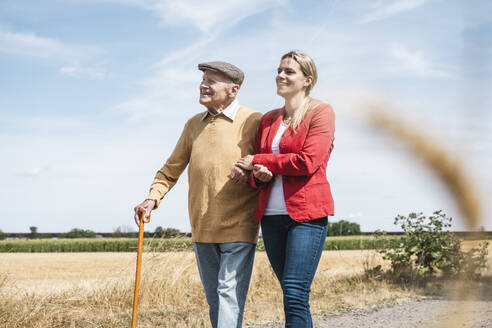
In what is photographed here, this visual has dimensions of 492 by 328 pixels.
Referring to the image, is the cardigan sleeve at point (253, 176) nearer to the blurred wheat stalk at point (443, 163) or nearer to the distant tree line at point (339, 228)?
the blurred wheat stalk at point (443, 163)

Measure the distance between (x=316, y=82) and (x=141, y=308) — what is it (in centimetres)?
440

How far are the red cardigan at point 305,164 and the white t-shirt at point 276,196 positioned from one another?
26mm

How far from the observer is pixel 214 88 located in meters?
3.36

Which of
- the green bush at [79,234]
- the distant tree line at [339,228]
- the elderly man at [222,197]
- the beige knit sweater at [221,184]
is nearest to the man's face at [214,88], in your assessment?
the elderly man at [222,197]

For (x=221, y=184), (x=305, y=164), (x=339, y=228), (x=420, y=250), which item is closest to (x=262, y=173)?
(x=305, y=164)

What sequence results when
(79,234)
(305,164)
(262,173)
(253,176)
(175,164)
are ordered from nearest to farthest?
(305,164) → (262,173) → (253,176) → (175,164) → (79,234)

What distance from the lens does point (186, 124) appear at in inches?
146

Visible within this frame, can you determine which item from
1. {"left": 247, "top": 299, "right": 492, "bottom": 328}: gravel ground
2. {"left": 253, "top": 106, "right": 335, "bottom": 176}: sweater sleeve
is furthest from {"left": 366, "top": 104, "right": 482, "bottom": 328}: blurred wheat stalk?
{"left": 247, "top": 299, "right": 492, "bottom": 328}: gravel ground

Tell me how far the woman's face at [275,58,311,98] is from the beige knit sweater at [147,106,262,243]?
0.47 meters

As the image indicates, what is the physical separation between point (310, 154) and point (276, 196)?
1.09 ft

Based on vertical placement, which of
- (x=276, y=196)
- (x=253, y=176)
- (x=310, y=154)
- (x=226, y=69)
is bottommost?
(x=276, y=196)

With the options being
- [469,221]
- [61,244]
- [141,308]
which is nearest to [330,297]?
[141,308]

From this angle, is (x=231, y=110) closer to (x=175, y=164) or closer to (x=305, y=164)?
(x=175, y=164)

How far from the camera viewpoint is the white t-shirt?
2904 mm
